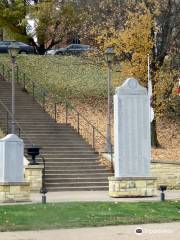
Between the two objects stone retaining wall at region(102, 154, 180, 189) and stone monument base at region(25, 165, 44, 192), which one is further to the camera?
stone retaining wall at region(102, 154, 180, 189)

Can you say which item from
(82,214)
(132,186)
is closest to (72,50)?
(132,186)

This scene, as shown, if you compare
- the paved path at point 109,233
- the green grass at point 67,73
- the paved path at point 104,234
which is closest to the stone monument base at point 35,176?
the paved path at point 109,233

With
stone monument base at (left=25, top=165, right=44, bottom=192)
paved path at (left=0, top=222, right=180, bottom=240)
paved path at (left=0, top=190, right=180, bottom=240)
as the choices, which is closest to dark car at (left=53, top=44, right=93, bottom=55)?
stone monument base at (left=25, top=165, right=44, bottom=192)

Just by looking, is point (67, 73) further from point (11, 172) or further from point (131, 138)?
point (11, 172)

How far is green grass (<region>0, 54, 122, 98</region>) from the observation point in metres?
39.0

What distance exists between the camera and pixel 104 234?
13.8 meters

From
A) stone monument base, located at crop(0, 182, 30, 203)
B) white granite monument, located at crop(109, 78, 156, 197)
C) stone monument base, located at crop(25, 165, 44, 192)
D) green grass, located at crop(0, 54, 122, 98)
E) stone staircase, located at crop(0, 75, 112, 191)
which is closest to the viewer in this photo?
stone monument base, located at crop(0, 182, 30, 203)

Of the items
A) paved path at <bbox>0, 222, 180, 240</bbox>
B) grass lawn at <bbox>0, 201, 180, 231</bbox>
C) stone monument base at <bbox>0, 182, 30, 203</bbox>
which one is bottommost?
paved path at <bbox>0, 222, 180, 240</bbox>

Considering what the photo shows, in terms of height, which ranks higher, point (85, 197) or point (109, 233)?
point (85, 197)

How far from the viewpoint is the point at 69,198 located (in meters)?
20.9

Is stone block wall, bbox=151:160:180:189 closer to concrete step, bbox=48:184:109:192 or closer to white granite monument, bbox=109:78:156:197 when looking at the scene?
concrete step, bbox=48:184:109:192

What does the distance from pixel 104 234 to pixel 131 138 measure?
7319 millimetres

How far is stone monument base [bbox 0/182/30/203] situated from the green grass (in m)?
17.9

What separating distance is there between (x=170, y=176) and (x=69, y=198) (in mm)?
6324
